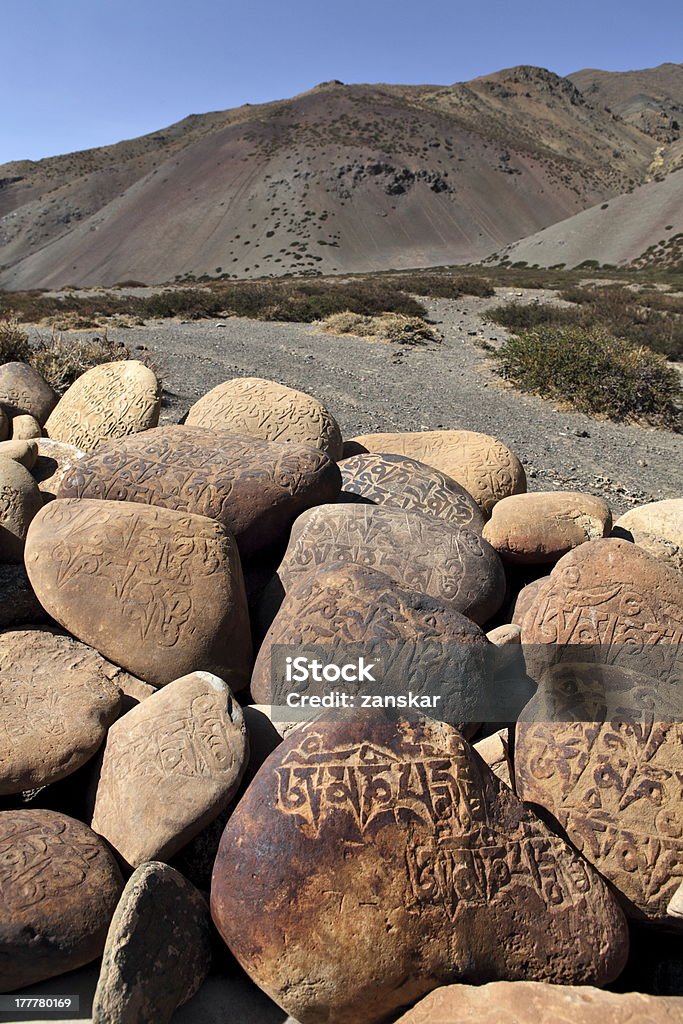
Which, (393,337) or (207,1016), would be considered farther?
(393,337)

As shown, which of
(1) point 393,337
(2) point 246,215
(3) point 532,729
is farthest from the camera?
(2) point 246,215

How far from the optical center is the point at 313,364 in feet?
38.3

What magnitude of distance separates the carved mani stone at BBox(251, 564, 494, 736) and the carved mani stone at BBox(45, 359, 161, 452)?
6.66 ft

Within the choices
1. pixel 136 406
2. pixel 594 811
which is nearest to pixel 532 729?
pixel 594 811

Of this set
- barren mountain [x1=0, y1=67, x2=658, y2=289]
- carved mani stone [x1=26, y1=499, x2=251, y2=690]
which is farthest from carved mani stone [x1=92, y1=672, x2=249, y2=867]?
barren mountain [x1=0, y1=67, x2=658, y2=289]

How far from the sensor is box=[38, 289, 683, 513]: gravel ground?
22.9 feet

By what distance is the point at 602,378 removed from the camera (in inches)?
389

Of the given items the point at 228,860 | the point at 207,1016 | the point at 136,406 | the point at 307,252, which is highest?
the point at 307,252

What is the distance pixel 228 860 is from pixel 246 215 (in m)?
58.3

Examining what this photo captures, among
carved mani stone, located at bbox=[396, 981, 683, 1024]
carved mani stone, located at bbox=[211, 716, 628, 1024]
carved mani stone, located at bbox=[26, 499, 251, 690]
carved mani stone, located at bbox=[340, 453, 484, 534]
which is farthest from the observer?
carved mani stone, located at bbox=[340, 453, 484, 534]

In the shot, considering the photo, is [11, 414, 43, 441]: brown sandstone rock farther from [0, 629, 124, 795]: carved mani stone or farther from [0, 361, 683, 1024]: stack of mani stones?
[0, 629, 124, 795]: carved mani stone

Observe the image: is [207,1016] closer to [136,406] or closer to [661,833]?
[661,833]

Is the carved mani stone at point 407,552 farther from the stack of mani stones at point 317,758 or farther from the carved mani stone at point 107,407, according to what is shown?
the carved mani stone at point 107,407

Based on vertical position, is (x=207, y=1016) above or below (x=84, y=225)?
below
